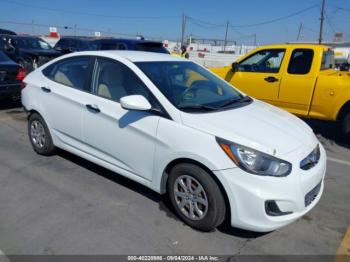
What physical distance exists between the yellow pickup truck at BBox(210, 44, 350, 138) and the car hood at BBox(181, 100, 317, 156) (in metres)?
3.02

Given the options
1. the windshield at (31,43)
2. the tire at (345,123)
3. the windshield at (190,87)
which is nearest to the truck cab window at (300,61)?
the tire at (345,123)

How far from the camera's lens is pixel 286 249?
3037mm

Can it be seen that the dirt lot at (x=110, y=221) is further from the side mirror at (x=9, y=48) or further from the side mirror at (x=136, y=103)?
the side mirror at (x=9, y=48)

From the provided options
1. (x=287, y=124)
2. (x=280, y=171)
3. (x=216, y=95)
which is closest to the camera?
(x=280, y=171)

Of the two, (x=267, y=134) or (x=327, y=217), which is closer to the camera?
(x=267, y=134)

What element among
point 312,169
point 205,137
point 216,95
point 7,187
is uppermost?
point 216,95

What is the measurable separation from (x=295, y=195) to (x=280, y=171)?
25cm

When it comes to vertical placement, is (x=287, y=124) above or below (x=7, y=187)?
above

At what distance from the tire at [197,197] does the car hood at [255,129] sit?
39 cm

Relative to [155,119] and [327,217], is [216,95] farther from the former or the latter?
[327,217]

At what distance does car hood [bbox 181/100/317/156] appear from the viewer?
297cm

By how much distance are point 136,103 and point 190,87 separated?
0.83 m

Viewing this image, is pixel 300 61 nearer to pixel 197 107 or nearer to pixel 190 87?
pixel 190 87

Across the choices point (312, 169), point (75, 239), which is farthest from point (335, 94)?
point (75, 239)
